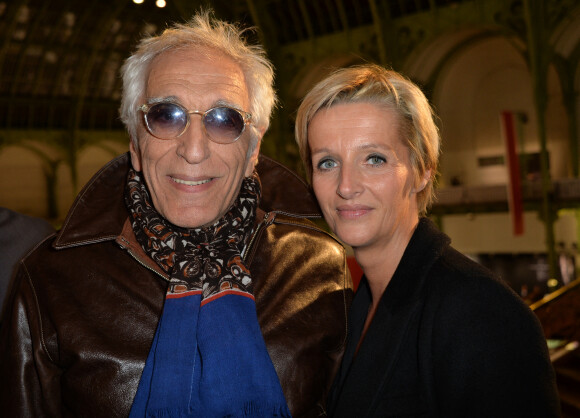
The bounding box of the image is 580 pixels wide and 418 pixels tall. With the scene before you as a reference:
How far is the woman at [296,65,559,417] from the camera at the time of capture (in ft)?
5.16

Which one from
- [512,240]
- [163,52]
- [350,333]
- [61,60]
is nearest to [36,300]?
[163,52]

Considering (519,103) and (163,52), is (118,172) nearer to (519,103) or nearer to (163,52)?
(163,52)

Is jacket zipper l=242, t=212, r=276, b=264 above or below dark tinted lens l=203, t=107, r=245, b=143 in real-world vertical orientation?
below

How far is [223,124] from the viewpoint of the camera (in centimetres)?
202

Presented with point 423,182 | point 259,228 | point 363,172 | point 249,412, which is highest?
point 363,172

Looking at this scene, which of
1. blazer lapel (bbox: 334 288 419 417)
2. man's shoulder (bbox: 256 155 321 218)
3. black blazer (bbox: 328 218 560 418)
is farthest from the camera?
man's shoulder (bbox: 256 155 321 218)

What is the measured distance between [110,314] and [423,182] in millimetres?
1227

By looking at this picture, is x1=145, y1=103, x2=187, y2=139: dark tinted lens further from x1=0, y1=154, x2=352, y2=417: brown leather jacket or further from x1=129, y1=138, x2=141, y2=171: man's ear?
x1=0, y1=154, x2=352, y2=417: brown leather jacket

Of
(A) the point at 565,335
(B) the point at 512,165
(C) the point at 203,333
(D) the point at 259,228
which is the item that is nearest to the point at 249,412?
(C) the point at 203,333

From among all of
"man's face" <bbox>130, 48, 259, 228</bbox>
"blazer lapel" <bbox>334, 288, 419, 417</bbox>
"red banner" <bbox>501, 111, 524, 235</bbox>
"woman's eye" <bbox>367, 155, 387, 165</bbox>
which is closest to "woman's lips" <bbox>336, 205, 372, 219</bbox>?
"woman's eye" <bbox>367, 155, 387, 165</bbox>

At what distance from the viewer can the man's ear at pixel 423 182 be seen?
2.09 meters

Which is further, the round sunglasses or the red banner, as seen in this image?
the red banner

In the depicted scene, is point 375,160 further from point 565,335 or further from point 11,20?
point 11,20

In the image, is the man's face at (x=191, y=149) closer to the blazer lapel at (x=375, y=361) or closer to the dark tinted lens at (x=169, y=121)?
the dark tinted lens at (x=169, y=121)
